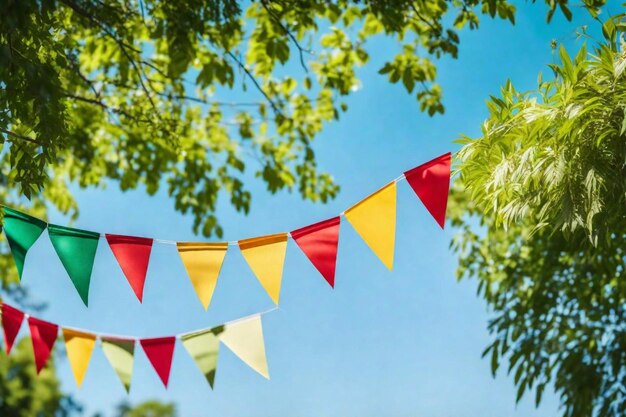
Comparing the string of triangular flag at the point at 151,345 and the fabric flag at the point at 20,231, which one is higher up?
the fabric flag at the point at 20,231

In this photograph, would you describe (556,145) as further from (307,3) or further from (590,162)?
(307,3)

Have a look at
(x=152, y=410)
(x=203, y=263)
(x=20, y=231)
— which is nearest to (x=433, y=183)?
(x=203, y=263)

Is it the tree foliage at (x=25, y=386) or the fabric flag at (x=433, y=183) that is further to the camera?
the tree foliage at (x=25, y=386)

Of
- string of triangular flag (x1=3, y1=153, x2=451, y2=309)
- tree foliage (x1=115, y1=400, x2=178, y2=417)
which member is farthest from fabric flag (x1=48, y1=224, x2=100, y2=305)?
tree foliage (x1=115, y1=400, x2=178, y2=417)

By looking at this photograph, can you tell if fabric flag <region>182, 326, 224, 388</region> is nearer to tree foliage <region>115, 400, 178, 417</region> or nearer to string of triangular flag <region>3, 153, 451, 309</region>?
→ string of triangular flag <region>3, 153, 451, 309</region>

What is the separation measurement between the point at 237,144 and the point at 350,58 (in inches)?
66.6

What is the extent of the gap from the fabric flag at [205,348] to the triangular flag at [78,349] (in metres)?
0.48

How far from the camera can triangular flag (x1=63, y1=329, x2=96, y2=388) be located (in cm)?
318

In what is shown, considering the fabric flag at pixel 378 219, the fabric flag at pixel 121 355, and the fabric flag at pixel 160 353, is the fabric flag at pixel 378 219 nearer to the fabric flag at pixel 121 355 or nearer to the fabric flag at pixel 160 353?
the fabric flag at pixel 160 353

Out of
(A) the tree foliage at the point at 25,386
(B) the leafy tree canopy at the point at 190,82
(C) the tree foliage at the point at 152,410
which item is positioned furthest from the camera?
(C) the tree foliage at the point at 152,410

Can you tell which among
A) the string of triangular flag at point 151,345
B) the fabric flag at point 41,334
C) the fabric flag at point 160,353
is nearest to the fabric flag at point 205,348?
the string of triangular flag at point 151,345

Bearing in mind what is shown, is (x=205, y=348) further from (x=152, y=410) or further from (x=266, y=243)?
(x=152, y=410)

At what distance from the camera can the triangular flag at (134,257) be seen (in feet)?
9.85

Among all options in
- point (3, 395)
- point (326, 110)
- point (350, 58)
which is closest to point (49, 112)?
point (350, 58)
